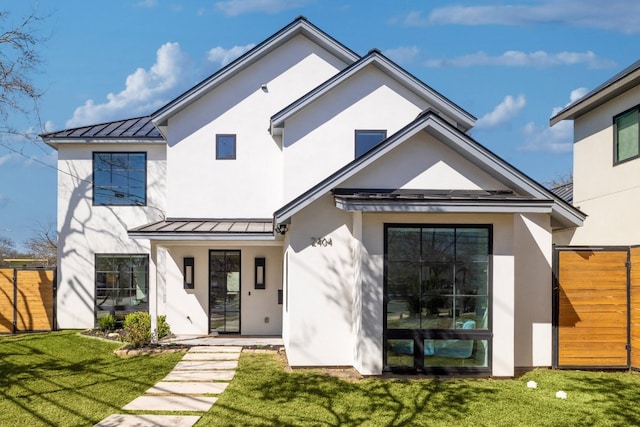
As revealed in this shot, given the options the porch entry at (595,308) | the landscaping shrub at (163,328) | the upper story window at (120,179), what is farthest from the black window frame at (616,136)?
the upper story window at (120,179)

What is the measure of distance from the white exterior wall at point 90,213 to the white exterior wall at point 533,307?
10641 mm

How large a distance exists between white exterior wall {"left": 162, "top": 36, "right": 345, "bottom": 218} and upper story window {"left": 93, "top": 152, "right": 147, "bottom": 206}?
1.90m

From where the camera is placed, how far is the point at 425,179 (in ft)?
33.2

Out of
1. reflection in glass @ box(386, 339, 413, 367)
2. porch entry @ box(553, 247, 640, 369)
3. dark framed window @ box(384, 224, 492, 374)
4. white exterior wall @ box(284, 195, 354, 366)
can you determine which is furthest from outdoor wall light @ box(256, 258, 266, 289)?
porch entry @ box(553, 247, 640, 369)

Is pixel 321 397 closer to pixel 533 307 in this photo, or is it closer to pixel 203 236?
pixel 533 307

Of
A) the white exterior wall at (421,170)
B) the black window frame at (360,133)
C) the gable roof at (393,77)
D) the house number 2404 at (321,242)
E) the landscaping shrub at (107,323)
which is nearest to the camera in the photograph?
the white exterior wall at (421,170)

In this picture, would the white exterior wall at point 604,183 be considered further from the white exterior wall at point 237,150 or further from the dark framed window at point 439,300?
the white exterior wall at point 237,150

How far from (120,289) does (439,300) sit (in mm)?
10367

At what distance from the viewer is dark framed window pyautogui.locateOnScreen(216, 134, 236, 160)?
1419cm

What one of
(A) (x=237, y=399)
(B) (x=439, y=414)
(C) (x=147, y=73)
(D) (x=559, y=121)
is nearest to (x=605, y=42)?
(D) (x=559, y=121)

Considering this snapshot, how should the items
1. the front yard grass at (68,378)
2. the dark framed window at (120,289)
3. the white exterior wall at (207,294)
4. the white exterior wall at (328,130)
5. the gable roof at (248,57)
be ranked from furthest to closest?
the dark framed window at (120,289) < the white exterior wall at (207,294) < the gable roof at (248,57) < the white exterior wall at (328,130) < the front yard grass at (68,378)

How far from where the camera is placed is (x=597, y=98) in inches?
511

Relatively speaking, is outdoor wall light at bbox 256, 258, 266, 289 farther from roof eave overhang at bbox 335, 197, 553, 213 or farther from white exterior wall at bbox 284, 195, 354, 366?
roof eave overhang at bbox 335, 197, 553, 213

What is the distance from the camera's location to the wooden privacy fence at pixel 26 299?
14.9 meters
